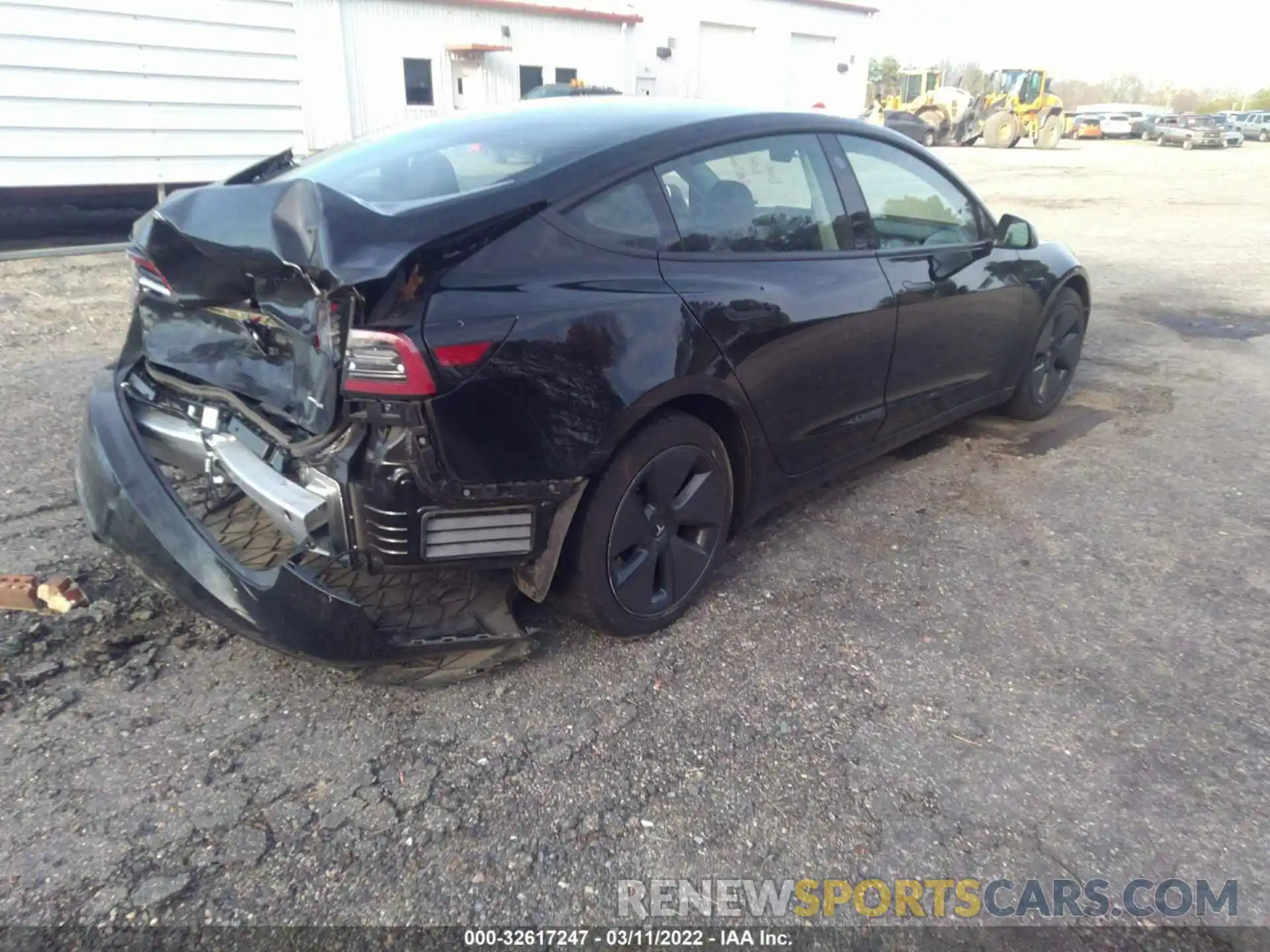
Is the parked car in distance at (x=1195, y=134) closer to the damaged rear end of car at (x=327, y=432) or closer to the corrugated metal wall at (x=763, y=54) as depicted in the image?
the corrugated metal wall at (x=763, y=54)

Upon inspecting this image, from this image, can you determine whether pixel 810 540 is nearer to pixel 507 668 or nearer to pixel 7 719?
pixel 507 668

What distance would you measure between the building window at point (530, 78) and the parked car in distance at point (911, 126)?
14726mm

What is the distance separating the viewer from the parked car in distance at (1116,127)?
45719mm

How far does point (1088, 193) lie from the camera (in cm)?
1839

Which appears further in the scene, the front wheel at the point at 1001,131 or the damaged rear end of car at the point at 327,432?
the front wheel at the point at 1001,131

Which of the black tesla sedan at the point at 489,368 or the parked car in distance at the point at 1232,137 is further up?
the black tesla sedan at the point at 489,368

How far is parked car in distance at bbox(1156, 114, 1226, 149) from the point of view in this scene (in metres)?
37.8

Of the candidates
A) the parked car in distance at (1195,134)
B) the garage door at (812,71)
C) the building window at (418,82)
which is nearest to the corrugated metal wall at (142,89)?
the building window at (418,82)

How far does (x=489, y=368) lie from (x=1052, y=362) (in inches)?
149

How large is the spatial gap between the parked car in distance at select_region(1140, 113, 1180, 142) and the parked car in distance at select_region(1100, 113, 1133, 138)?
0.72 metres

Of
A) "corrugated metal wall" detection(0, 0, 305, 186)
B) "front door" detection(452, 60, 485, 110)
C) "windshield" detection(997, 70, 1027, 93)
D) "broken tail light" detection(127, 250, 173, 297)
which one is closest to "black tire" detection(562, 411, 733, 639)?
"broken tail light" detection(127, 250, 173, 297)

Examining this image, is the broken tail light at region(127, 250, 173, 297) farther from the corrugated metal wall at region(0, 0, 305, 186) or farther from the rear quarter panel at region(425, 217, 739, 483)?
the corrugated metal wall at region(0, 0, 305, 186)

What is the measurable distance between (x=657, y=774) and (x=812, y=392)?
5.15 feet

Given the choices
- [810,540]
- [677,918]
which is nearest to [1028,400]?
[810,540]
